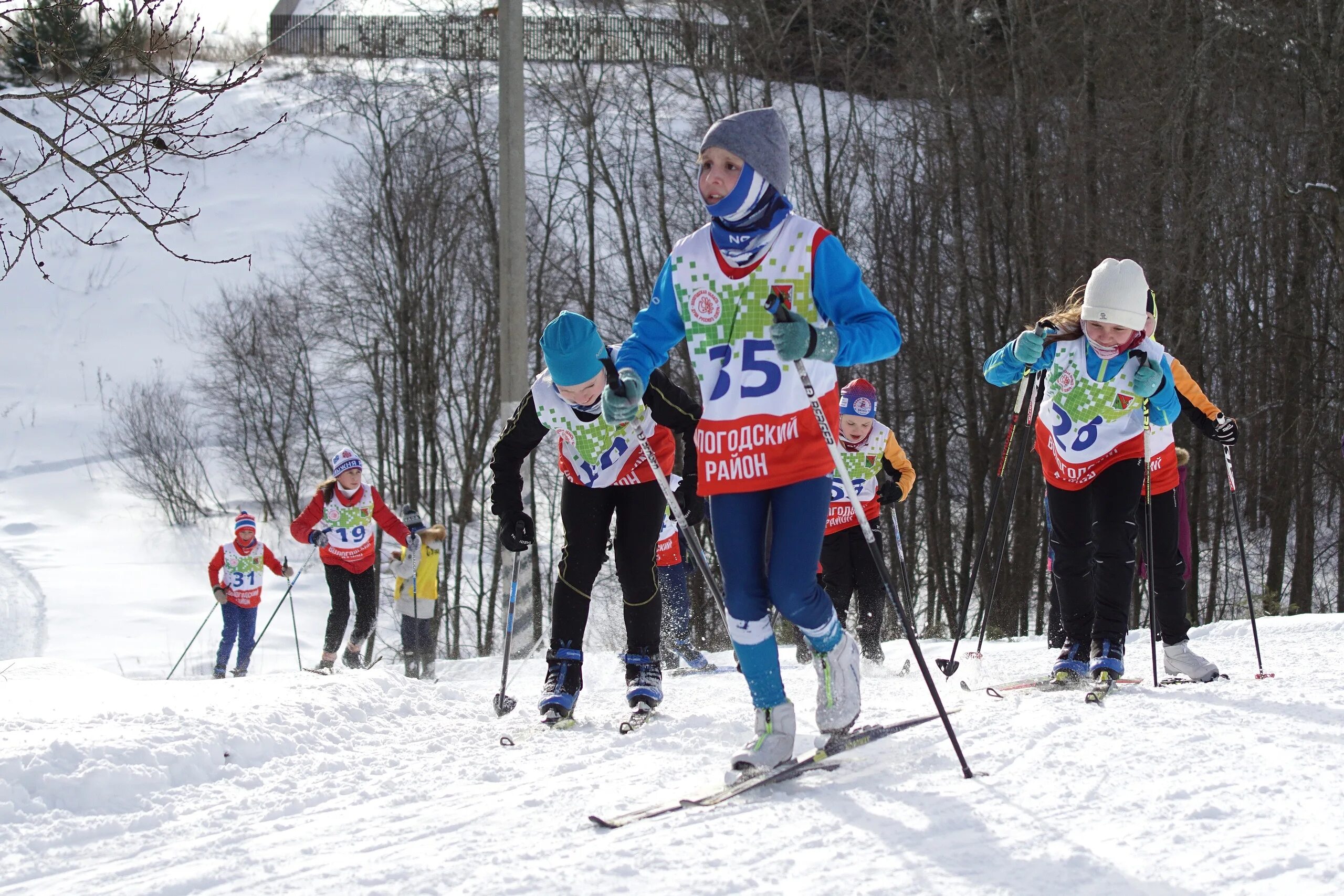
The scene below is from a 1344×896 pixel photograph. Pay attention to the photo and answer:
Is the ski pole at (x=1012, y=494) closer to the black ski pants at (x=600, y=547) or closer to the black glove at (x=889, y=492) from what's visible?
the black glove at (x=889, y=492)

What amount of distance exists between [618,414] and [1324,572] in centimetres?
1997

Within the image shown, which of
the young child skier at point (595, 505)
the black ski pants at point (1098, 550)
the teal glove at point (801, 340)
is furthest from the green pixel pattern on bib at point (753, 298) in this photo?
the black ski pants at point (1098, 550)

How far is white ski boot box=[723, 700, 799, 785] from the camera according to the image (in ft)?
11.5

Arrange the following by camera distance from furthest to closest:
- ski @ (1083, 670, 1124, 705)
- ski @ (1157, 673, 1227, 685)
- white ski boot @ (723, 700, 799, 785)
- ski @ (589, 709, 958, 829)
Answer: ski @ (1157, 673, 1227, 685) → ski @ (1083, 670, 1124, 705) → white ski boot @ (723, 700, 799, 785) → ski @ (589, 709, 958, 829)

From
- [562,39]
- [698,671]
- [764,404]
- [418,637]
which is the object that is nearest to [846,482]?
[764,404]

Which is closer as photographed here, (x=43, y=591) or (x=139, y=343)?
(x=43, y=591)

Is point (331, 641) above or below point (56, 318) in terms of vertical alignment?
below

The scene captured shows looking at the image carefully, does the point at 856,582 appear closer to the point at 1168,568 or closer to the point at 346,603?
the point at 1168,568

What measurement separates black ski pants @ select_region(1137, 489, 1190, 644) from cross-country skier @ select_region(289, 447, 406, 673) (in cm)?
546

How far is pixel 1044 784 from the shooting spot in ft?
10.5

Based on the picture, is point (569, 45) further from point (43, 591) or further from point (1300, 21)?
point (43, 591)

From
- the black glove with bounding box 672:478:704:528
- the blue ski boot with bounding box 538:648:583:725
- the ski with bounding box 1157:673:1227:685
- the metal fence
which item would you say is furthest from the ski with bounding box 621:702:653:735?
the metal fence

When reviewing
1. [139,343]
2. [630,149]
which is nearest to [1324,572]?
[630,149]

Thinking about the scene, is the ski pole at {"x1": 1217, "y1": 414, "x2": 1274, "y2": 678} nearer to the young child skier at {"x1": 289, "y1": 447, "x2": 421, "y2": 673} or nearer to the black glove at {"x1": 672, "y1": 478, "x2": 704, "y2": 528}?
the black glove at {"x1": 672, "y1": 478, "x2": 704, "y2": 528}
